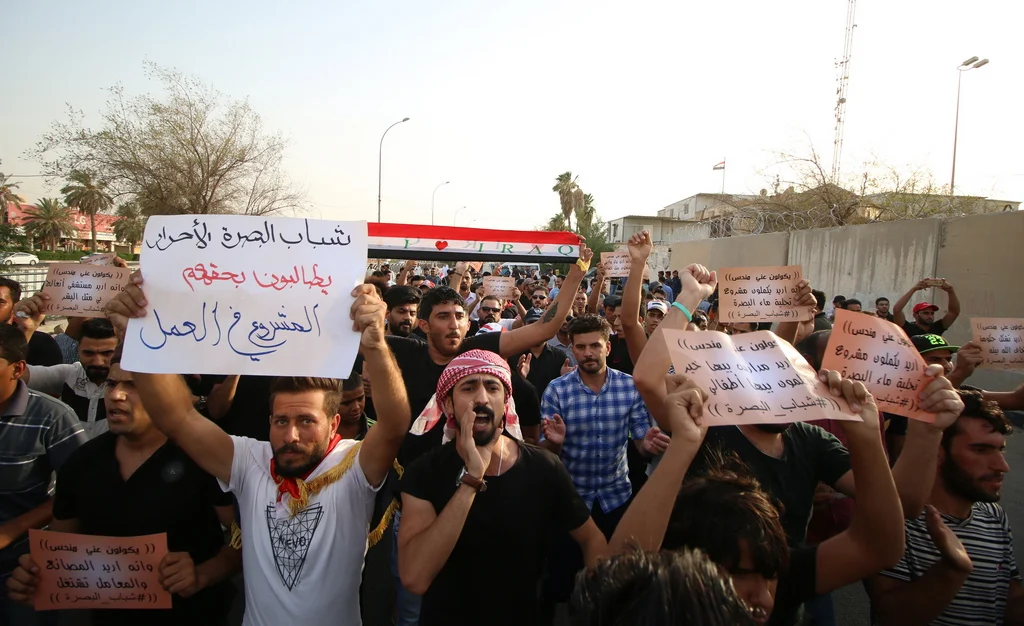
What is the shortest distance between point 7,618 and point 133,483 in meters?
1.14

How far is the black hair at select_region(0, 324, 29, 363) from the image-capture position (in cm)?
273

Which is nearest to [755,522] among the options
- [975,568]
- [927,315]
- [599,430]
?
[975,568]

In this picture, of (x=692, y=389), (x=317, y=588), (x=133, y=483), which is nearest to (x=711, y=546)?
(x=692, y=389)

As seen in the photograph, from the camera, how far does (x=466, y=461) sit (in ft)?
6.53

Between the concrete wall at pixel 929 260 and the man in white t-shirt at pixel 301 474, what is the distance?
8670mm

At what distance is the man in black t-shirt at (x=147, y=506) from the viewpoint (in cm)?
233

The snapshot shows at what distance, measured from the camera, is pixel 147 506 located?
7.70 feet

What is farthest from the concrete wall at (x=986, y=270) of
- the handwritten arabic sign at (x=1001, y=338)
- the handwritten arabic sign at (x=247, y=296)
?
the handwritten arabic sign at (x=247, y=296)

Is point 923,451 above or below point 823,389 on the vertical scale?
below

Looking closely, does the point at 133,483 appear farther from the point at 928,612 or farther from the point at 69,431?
the point at 928,612

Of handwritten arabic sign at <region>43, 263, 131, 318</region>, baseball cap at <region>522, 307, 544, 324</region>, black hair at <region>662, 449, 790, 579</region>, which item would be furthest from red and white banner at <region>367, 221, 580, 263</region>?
black hair at <region>662, 449, 790, 579</region>

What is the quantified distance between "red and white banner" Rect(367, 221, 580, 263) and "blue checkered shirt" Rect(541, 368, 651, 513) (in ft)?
8.39

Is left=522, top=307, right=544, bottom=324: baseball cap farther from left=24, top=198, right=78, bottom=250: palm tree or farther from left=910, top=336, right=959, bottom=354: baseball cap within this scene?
left=24, top=198, right=78, bottom=250: palm tree

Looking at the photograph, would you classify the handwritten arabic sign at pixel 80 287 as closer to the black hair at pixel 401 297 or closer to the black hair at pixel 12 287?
the black hair at pixel 12 287
